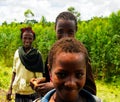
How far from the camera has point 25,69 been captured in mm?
4027

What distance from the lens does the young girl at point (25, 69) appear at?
13.1 feet

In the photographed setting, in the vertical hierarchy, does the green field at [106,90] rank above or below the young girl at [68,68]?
below

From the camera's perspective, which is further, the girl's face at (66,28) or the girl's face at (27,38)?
the girl's face at (27,38)

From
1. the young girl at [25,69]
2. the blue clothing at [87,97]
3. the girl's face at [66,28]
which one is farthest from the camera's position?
the young girl at [25,69]

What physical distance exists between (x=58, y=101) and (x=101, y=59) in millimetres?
10597

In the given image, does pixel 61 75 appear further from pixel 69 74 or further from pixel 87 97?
pixel 87 97

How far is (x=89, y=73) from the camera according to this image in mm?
1852

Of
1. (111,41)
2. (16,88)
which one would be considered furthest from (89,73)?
(111,41)

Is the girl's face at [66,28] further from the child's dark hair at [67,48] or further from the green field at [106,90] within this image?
the green field at [106,90]

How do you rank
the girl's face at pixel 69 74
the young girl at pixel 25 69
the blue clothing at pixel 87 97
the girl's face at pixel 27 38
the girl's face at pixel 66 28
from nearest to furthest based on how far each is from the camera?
the girl's face at pixel 69 74, the blue clothing at pixel 87 97, the girl's face at pixel 66 28, the young girl at pixel 25 69, the girl's face at pixel 27 38

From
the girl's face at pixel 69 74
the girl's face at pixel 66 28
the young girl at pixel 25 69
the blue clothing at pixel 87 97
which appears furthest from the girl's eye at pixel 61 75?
the young girl at pixel 25 69

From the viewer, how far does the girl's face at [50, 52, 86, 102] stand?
1460 mm

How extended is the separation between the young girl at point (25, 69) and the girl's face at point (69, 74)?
2497 millimetres

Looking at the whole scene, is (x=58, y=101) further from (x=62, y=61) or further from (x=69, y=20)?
(x=69, y=20)
